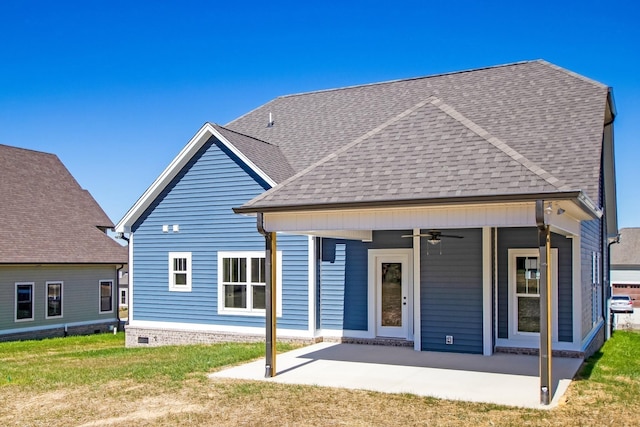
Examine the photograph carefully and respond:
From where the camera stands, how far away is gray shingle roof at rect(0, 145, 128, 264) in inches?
945

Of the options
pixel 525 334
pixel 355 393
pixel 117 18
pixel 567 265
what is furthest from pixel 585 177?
pixel 117 18

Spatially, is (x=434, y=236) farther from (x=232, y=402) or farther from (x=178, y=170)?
(x=178, y=170)

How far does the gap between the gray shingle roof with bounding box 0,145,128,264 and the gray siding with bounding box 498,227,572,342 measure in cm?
1692

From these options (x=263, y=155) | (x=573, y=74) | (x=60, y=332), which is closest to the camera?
(x=573, y=74)

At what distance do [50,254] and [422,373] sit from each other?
57.6 ft

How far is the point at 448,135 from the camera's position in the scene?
1119 cm

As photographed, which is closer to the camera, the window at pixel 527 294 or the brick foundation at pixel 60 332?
the window at pixel 527 294

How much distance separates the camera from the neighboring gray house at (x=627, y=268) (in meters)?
55.7

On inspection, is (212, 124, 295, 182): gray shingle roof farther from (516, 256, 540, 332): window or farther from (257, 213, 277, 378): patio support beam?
(516, 256, 540, 332): window

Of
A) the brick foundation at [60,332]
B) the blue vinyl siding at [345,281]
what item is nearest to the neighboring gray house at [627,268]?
the brick foundation at [60,332]

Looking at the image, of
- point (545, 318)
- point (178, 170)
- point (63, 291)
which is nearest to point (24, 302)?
point (63, 291)

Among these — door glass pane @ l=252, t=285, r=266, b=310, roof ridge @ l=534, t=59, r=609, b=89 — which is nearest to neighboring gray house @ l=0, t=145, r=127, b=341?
door glass pane @ l=252, t=285, r=266, b=310

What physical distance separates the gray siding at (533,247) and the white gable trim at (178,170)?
585 cm

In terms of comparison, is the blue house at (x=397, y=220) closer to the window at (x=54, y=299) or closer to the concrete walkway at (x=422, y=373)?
the concrete walkway at (x=422, y=373)
